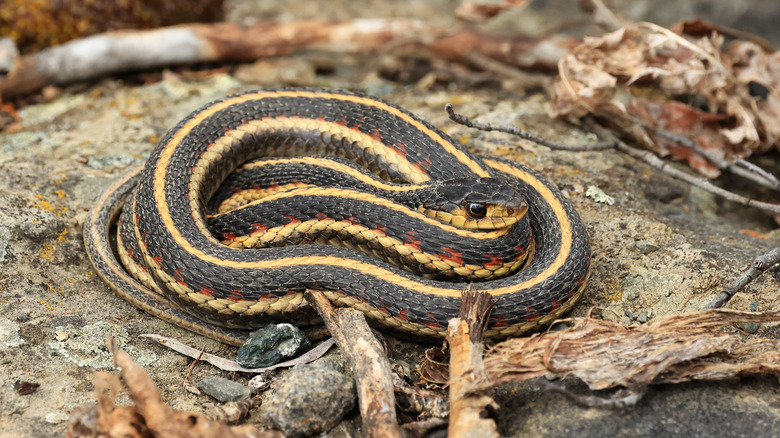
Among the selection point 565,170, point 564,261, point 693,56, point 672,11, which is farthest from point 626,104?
point 672,11

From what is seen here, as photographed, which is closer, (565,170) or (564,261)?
(564,261)

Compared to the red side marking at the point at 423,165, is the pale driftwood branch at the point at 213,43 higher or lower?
higher

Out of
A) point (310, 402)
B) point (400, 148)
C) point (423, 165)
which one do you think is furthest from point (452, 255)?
Result: point (310, 402)

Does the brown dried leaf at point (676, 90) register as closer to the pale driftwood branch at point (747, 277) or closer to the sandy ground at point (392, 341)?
the sandy ground at point (392, 341)

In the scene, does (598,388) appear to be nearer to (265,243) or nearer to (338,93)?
(265,243)

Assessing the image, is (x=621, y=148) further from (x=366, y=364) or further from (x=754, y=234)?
(x=366, y=364)

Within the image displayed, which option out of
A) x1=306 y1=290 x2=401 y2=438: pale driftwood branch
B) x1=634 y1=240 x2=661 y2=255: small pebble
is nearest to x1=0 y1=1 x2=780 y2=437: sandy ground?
x1=634 y1=240 x2=661 y2=255: small pebble

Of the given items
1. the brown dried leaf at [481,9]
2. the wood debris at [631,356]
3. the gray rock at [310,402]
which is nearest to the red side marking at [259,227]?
the gray rock at [310,402]
